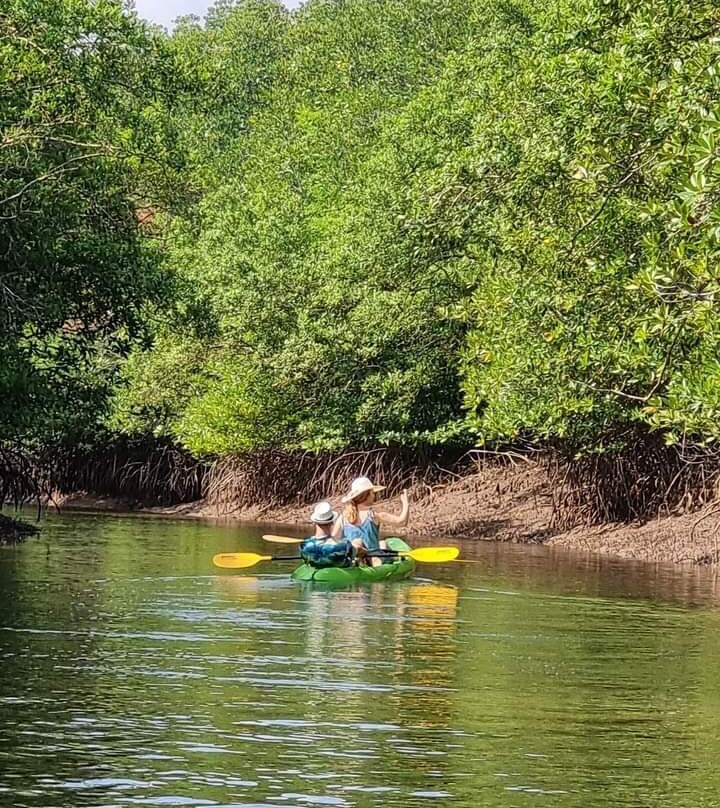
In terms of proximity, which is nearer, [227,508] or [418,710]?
[418,710]

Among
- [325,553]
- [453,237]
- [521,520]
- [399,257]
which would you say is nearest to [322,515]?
[325,553]

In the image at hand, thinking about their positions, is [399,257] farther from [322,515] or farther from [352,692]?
[352,692]

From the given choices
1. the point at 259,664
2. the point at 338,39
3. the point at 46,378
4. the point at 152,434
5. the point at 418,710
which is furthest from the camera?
the point at 338,39

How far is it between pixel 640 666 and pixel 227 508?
87.9 ft

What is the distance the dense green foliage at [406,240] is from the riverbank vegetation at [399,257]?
0.05m

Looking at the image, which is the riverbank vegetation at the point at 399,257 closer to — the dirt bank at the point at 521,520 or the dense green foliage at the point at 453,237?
the dense green foliage at the point at 453,237

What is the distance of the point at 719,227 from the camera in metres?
12.2

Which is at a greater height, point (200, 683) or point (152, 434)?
point (152, 434)

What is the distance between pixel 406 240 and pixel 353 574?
44.5ft

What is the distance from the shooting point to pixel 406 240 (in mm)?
32094

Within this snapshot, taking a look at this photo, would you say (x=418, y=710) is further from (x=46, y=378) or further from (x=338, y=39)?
(x=338, y=39)

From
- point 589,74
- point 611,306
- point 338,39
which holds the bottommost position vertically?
point 611,306

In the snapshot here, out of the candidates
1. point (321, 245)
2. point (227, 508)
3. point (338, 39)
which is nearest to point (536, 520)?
point (321, 245)

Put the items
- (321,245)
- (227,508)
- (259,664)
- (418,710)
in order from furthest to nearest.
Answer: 1. (227,508)
2. (321,245)
3. (259,664)
4. (418,710)
